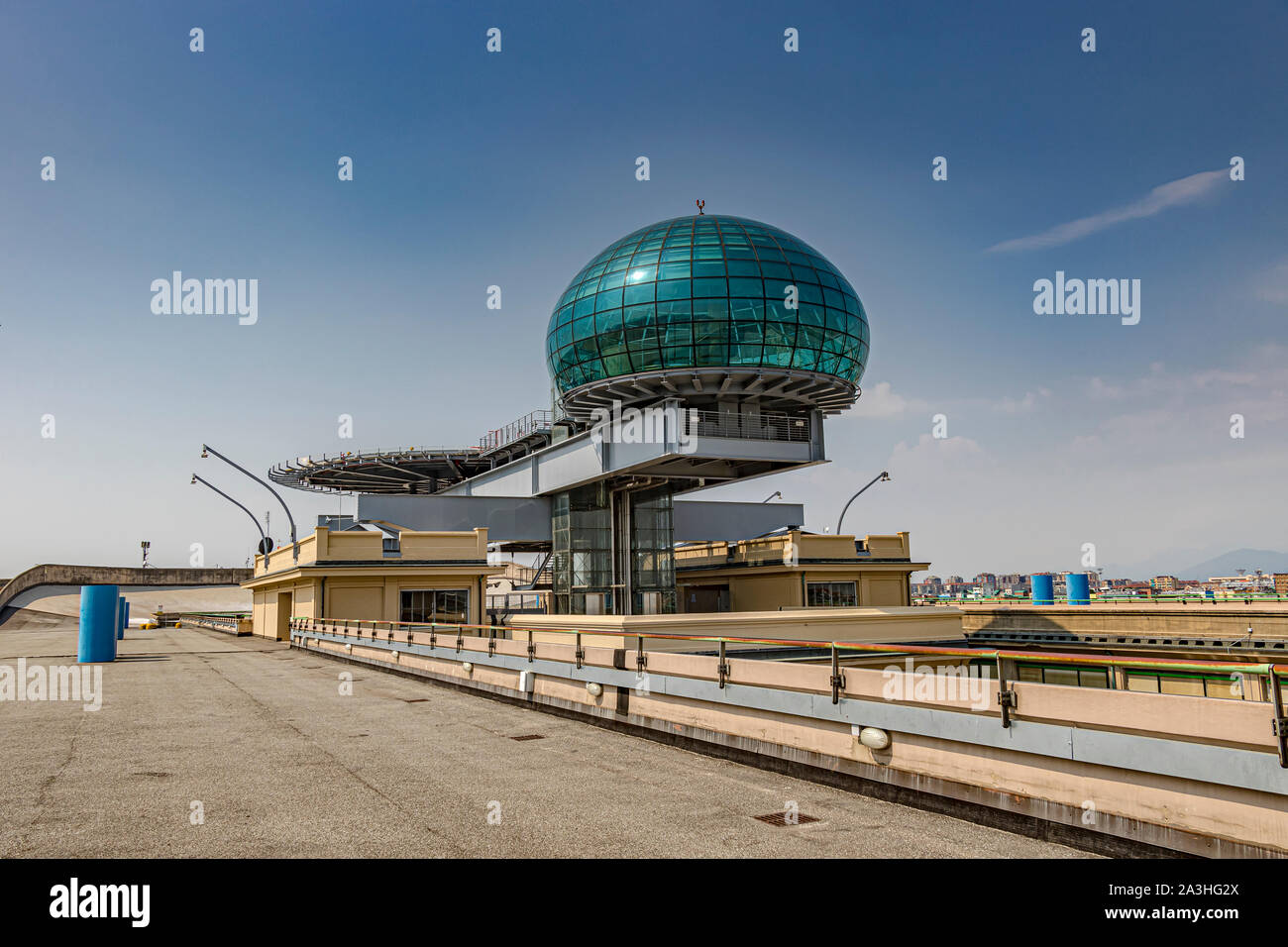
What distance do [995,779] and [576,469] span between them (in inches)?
1389

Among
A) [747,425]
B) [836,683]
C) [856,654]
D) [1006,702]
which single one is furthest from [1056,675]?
[747,425]

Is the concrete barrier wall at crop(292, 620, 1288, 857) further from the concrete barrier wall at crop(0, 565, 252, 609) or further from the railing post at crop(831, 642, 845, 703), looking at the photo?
the concrete barrier wall at crop(0, 565, 252, 609)

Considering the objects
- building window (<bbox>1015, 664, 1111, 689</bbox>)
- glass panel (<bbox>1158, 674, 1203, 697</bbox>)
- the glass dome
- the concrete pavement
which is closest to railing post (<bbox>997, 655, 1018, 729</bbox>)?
A: building window (<bbox>1015, 664, 1111, 689</bbox>)

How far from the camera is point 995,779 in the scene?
26.0 ft

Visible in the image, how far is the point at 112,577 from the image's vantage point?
334 ft

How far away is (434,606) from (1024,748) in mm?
33713

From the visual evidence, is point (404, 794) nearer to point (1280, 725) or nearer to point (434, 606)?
point (1280, 725)

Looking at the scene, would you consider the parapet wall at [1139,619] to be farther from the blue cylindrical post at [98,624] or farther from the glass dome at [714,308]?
the blue cylindrical post at [98,624]

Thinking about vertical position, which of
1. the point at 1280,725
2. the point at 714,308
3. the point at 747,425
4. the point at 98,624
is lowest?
the point at 98,624

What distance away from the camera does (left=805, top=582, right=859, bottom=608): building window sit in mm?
46062

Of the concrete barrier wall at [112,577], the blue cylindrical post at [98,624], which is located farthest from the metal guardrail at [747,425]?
the concrete barrier wall at [112,577]
